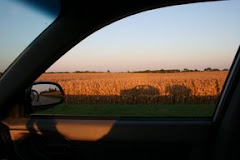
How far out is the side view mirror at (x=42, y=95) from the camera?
2.07 meters

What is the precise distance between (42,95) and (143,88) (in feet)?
7.68

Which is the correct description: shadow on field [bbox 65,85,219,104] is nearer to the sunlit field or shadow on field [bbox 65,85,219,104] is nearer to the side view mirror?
the sunlit field

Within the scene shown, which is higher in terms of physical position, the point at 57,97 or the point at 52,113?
the point at 57,97

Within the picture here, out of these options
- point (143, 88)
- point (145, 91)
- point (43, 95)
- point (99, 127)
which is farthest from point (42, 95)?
point (143, 88)

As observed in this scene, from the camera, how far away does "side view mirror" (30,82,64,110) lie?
2073 mm

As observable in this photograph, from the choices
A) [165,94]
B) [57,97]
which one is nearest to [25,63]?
[57,97]

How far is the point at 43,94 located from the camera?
2098 mm

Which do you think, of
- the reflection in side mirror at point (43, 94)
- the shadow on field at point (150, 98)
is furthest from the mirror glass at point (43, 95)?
the shadow on field at point (150, 98)

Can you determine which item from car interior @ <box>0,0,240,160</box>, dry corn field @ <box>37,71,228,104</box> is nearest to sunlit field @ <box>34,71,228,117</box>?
dry corn field @ <box>37,71,228,104</box>

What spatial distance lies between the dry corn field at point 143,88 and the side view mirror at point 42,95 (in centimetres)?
93

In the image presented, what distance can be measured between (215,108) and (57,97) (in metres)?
1.37

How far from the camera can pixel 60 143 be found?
229cm

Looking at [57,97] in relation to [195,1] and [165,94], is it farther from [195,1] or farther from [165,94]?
[165,94]

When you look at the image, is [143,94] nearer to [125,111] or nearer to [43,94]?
[125,111]
